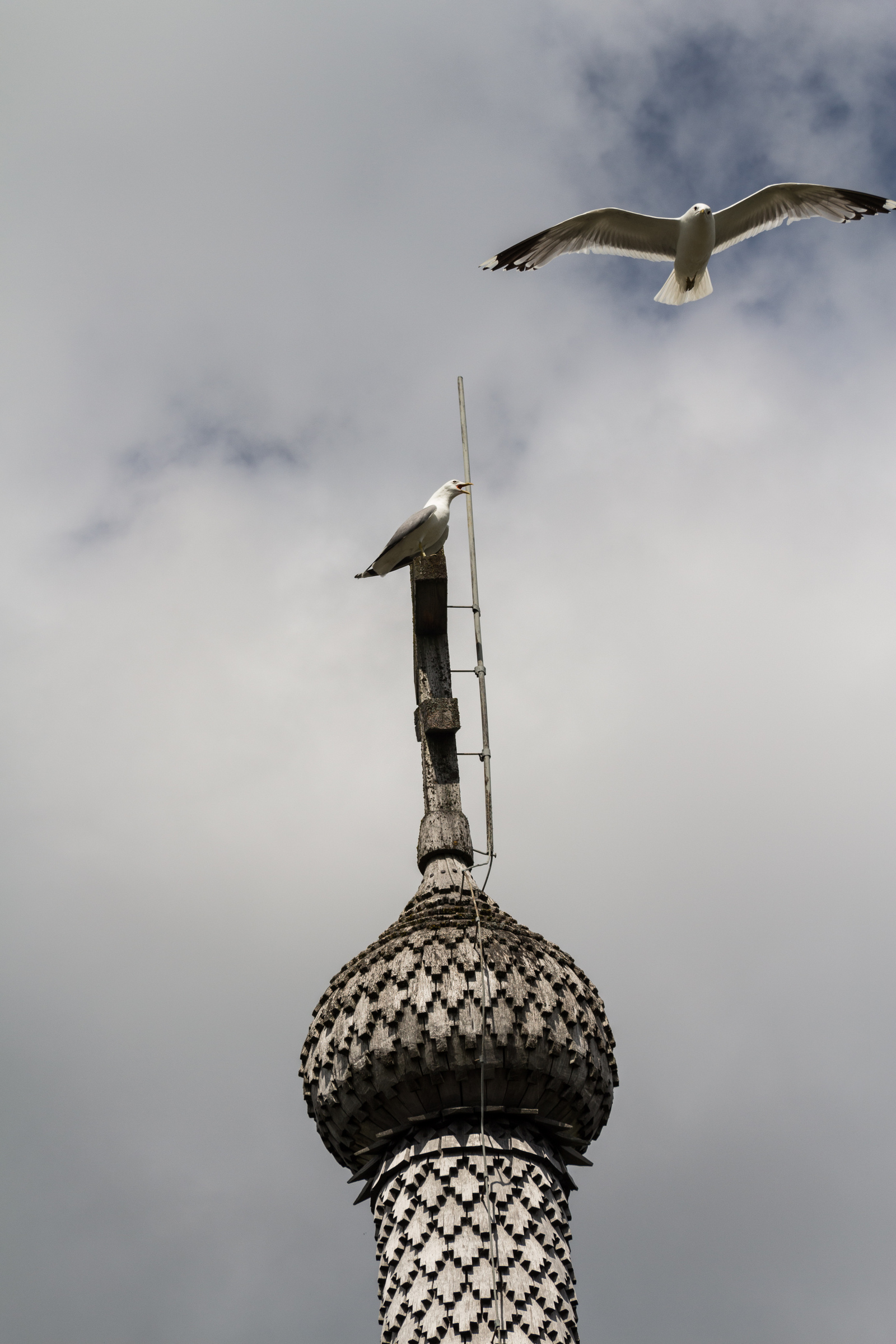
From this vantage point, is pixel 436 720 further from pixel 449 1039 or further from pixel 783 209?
pixel 783 209

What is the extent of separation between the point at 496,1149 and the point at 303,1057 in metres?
2.74

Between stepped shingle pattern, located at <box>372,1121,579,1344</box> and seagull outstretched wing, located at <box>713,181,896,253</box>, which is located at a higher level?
seagull outstretched wing, located at <box>713,181,896,253</box>

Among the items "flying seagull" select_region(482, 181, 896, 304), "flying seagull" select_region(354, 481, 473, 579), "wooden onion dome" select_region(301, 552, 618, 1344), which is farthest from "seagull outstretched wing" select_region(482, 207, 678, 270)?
"wooden onion dome" select_region(301, 552, 618, 1344)

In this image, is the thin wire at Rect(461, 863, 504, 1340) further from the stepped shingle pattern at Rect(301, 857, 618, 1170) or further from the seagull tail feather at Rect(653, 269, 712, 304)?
the seagull tail feather at Rect(653, 269, 712, 304)

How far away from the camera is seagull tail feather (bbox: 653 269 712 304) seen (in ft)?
65.3

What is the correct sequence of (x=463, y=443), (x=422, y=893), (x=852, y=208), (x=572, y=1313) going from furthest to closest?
(x=463, y=443)
(x=852, y=208)
(x=422, y=893)
(x=572, y=1313)

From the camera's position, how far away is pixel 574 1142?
15156 millimetres

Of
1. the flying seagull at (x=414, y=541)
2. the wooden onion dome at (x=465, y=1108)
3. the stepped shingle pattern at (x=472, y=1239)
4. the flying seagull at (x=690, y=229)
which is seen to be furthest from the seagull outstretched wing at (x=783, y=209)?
the stepped shingle pattern at (x=472, y=1239)

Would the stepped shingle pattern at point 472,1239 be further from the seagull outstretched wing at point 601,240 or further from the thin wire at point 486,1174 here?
the seagull outstretched wing at point 601,240

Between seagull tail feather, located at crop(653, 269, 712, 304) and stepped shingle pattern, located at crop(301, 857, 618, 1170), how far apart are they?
9.77m

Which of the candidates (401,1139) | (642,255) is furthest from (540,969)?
(642,255)

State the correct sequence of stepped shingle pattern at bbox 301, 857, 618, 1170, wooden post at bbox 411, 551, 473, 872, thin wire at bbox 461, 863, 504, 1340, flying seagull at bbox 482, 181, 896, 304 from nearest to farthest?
thin wire at bbox 461, 863, 504, 1340, stepped shingle pattern at bbox 301, 857, 618, 1170, wooden post at bbox 411, 551, 473, 872, flying seagull at bbox 482, 181, 896, 304

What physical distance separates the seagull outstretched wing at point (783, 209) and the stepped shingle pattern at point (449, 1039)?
35.0ft

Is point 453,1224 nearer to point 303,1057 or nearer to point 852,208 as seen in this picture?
point 303,1057
